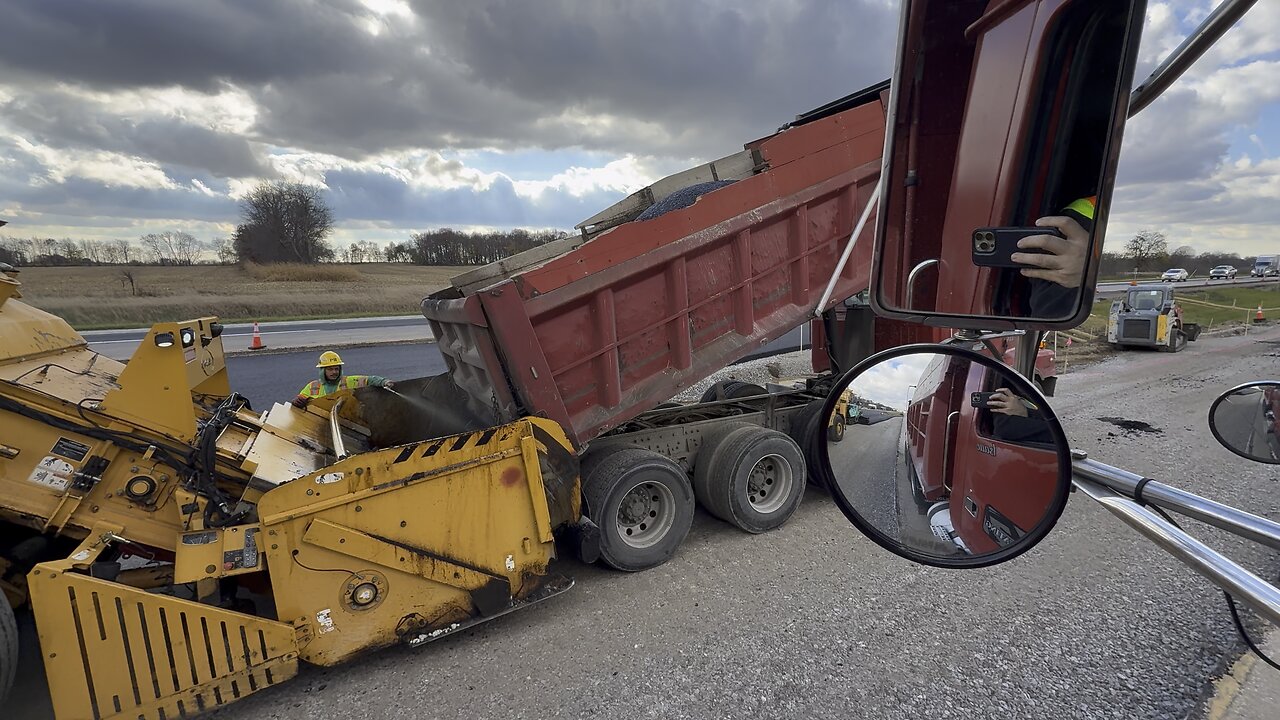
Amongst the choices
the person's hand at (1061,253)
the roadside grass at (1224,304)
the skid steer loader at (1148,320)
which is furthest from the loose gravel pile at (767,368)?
the roadside grass at (1224,304)

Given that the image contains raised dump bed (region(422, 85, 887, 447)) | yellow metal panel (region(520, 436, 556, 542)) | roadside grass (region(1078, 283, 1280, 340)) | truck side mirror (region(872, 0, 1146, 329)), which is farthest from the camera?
roadside grass (region(1078, 283, 1280, 340))

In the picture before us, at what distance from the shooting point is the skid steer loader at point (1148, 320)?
52.9ft

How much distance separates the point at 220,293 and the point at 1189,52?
125ft

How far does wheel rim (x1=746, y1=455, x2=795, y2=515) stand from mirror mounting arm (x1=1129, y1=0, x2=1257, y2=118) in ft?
14.5

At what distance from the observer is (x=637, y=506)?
478 centimetres

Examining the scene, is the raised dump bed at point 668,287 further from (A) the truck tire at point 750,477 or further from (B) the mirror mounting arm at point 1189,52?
(B) the mirror mounting arm at point 1189,52

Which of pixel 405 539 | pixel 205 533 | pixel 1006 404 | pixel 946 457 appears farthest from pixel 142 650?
pixel 1006 404

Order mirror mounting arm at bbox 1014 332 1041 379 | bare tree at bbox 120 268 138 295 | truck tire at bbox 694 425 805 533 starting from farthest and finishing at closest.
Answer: bare tree at bbox 120 268 138 295
truck tire at bbox 694 425 805 533
mirror mounting arm at bbox 1014 332 1041 379

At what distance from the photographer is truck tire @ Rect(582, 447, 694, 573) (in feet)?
14.6

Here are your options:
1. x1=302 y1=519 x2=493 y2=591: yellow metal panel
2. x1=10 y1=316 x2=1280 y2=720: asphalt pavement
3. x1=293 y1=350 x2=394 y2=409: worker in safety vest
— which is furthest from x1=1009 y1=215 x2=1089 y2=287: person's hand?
x1=293 y1=350 x2=394 y2=409: worker in safety vest

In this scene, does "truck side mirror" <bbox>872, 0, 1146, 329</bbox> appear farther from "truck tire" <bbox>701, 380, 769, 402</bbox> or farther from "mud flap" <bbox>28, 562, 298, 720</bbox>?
"truck tire" <bbox>701, 380, 769, 402</bbox>

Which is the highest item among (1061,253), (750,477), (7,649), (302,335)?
(1061,253)

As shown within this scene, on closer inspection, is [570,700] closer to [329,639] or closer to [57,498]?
[329,639]

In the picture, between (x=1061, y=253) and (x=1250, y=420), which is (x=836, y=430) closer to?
(x=1061, y=253)
